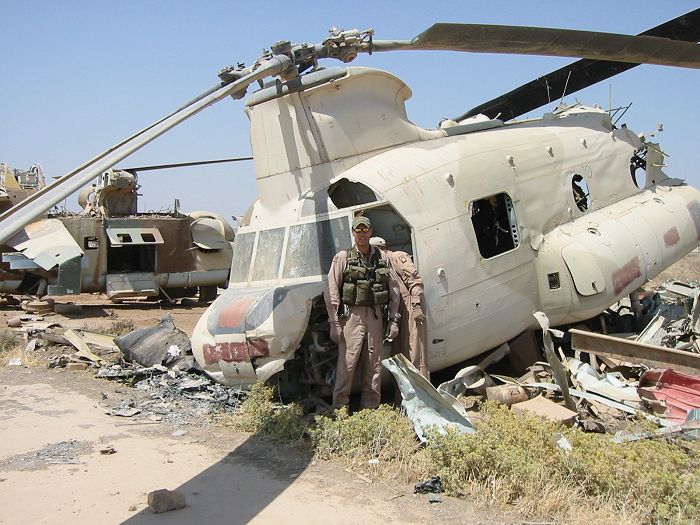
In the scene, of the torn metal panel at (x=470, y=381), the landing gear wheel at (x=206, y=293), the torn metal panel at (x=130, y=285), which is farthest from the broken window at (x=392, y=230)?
the landing gear wheel at (x=206, y=293)

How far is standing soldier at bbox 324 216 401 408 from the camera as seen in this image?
20.5 ft

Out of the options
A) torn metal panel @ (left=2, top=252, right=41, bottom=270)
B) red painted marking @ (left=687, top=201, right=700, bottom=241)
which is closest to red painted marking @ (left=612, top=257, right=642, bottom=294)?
red painted marking @ (left=687, top=201, right=700, bottom=241)

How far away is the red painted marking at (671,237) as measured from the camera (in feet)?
28.7

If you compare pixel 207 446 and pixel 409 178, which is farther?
pixel 409 178

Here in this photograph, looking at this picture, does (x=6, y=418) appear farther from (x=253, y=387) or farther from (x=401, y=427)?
(x=401, y=427)

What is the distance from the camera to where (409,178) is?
6820 mm

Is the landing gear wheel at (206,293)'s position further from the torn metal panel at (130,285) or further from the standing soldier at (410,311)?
the standing soldier at (410,311)

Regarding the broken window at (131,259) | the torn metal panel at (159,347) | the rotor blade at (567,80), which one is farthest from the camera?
the broken window at (131,259)

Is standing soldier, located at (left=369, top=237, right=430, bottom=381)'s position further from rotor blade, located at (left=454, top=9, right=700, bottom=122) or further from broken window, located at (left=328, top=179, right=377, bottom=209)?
rotor blade, located at (left=454, top=9, right=700, bottom=122)

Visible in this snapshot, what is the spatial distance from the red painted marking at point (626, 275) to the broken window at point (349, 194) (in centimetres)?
311

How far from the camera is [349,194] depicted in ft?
23.8

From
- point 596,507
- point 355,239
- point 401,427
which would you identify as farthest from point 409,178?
point 596,507

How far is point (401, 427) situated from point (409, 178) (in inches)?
101

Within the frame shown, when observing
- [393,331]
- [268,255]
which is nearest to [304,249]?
[268,255]
